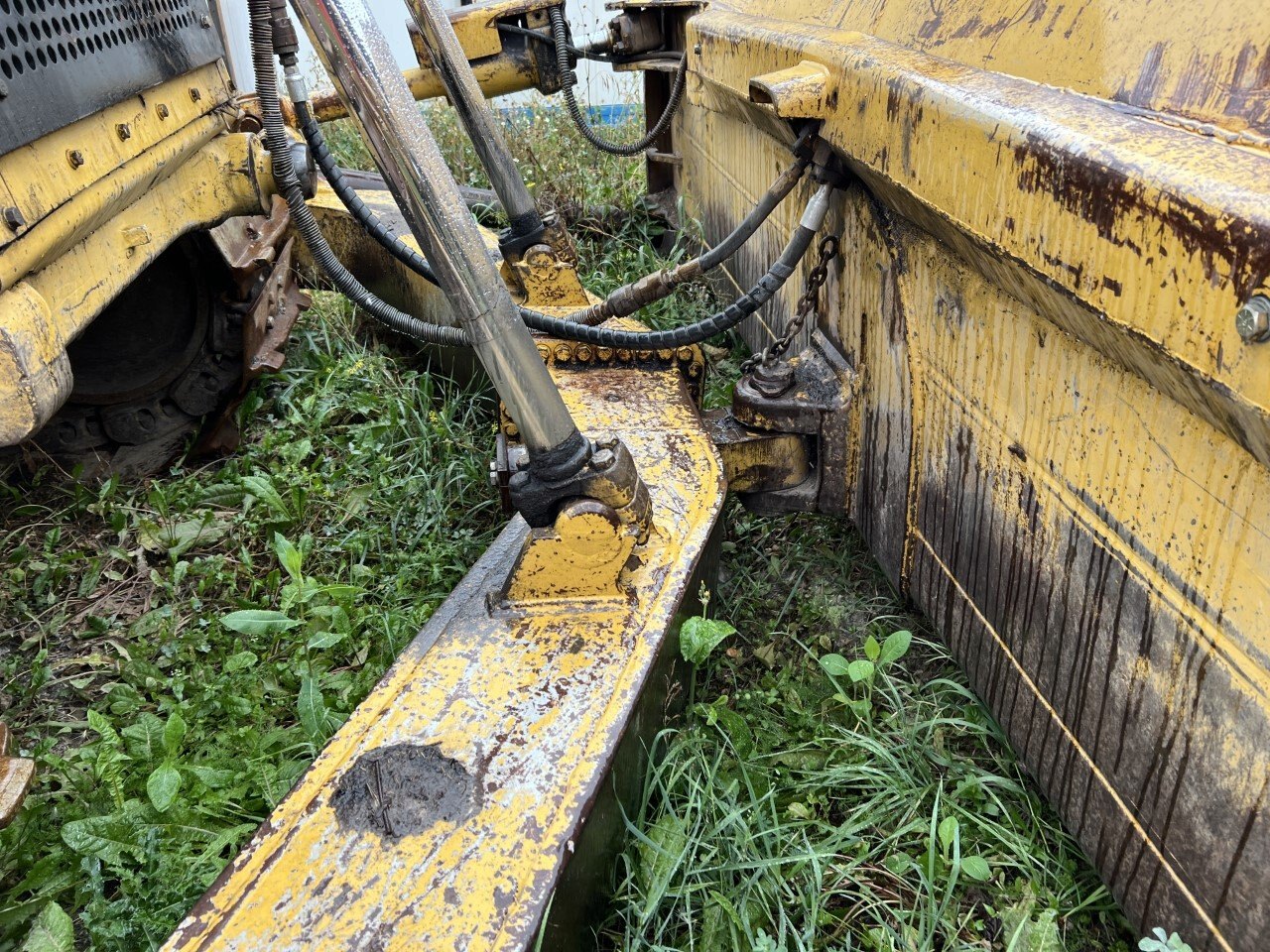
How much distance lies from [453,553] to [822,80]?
1404 millimetres

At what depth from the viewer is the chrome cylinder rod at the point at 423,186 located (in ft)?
4.59

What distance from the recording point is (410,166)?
1.43 meters

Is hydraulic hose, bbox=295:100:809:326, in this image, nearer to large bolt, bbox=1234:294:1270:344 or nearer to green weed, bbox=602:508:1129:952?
green weed, bbox=602:508:1129:952

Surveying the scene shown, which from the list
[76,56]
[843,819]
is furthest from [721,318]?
[76,56]

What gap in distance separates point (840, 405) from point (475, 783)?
3.88ft

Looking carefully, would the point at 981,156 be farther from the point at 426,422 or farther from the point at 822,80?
the point at 426,422

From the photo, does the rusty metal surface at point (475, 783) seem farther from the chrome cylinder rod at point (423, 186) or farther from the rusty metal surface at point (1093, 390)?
the rusty metal surface at point (1093, 390)

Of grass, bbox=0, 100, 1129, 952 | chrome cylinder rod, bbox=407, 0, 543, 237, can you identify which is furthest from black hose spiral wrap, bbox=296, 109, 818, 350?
grass, bbox=0, 100, 1129, 952

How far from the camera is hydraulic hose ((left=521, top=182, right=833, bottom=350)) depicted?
2100mm

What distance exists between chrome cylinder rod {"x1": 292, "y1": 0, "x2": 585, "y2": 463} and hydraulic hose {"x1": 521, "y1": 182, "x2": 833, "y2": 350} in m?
0.75

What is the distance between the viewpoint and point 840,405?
220cm

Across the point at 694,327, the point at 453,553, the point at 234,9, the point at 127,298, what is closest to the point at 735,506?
the point at 694,327

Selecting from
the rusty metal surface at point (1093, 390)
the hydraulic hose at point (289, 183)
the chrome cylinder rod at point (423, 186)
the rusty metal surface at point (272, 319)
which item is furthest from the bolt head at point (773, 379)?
the rusty metal surface at point (272, 319)

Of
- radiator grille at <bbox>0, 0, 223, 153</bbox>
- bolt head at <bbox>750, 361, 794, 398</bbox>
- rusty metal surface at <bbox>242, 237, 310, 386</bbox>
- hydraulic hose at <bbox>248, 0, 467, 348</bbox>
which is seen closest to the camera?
radiator grille at <bbox>0, 0, 223, 153</bbox>
